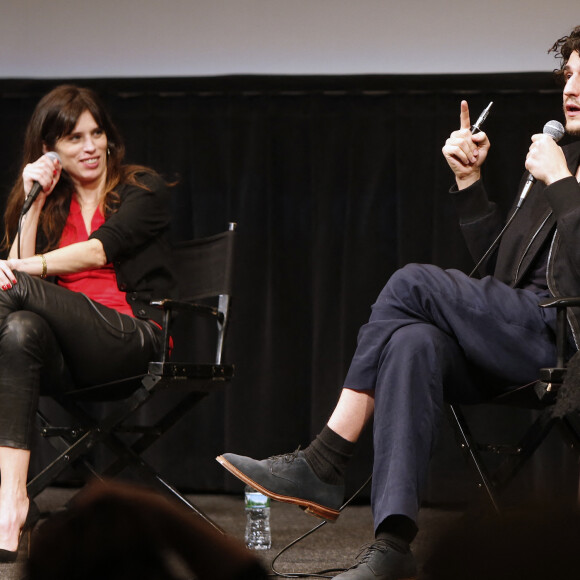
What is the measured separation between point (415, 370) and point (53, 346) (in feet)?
3.09

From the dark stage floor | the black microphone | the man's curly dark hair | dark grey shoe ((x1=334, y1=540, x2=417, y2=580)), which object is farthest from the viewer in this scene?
the black microphone

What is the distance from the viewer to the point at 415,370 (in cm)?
172

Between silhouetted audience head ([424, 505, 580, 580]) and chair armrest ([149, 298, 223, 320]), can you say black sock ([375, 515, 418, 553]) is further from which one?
silhouetted audience head ([424, 505, 580, 580])

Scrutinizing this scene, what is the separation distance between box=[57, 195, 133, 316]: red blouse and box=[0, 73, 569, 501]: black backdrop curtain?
3.41ft

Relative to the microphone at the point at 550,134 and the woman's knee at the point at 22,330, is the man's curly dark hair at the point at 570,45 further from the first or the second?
the woman's knee at the point at 22,330

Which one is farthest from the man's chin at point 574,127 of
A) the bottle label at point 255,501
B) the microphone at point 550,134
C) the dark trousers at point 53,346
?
the bottle label at point 255,501

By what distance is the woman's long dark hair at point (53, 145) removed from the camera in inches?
103

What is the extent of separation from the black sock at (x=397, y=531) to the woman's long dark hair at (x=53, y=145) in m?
1.36

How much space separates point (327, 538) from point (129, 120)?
199cm

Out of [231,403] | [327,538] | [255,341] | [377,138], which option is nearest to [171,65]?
[377,138]

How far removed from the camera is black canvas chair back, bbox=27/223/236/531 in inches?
89.7

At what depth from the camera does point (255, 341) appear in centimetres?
359

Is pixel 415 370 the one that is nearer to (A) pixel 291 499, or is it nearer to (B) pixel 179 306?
(A) pixel 291 499

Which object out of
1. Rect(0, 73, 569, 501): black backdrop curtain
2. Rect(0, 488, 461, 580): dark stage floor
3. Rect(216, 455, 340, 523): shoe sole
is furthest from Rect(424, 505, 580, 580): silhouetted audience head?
Rect(0, 73, 569, 501): black backdrop curtain
